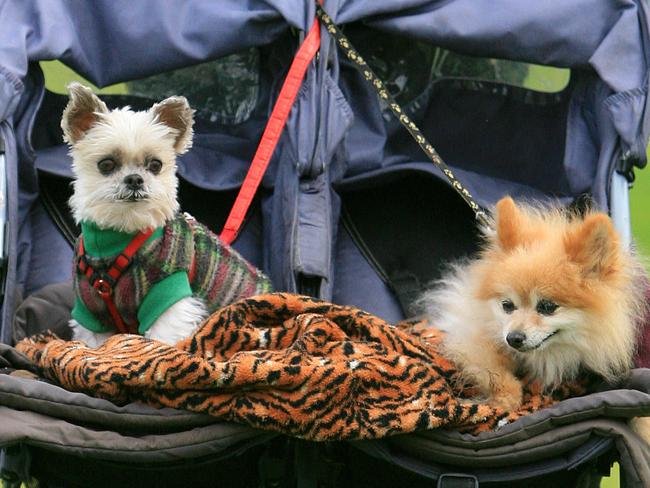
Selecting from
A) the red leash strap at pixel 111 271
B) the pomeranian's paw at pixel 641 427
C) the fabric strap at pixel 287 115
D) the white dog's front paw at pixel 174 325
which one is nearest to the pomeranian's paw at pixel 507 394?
the pomeranian's paw at pixel 641 427

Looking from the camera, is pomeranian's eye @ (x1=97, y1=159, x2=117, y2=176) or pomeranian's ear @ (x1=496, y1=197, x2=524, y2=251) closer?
pomeranian's ear @ (x1=496, y1=197, x2=524, y2=251)

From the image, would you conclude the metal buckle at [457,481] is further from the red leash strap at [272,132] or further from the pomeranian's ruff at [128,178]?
the red leash strap at [272,132]

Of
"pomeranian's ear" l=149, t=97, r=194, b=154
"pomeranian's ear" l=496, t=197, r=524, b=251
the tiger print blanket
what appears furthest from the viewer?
"pomeranian's ear" l=149, t=97, r=194, b=154

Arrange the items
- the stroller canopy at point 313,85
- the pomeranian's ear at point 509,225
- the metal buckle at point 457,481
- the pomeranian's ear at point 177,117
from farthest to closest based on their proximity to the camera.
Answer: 1. the stroller canopy at point 313,85
2. the pomeranian's ear at point 177,117
3. the pomeranian's ear at point 509,225
4. the metal buckle at point 457,481

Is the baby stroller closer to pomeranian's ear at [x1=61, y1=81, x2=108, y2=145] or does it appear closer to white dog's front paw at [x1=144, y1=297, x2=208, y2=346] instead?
pomeranian's ear at [x1=61, y1=81, x2=108, y2=145]

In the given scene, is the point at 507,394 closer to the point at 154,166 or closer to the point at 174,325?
the point at 174,325

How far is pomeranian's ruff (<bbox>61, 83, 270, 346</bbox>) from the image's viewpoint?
2.72 meters

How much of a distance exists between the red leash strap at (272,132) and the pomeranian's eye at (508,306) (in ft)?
3.80

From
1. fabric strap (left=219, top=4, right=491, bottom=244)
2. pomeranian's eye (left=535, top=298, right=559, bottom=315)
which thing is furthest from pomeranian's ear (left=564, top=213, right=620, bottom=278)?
fabric strap (left=219, top=4, right=491, bottom=244)

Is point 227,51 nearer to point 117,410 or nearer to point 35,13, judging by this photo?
point 35,13

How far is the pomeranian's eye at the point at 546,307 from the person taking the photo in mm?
2445

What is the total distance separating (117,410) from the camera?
2.26 meters

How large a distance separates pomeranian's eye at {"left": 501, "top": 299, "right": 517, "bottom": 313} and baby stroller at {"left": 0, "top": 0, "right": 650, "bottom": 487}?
315 mm

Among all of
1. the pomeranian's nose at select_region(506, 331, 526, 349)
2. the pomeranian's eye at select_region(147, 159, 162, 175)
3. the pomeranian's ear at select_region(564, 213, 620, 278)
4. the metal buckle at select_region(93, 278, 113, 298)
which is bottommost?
the pomeranian's nose at select_region(506, 331, 526, 349)
